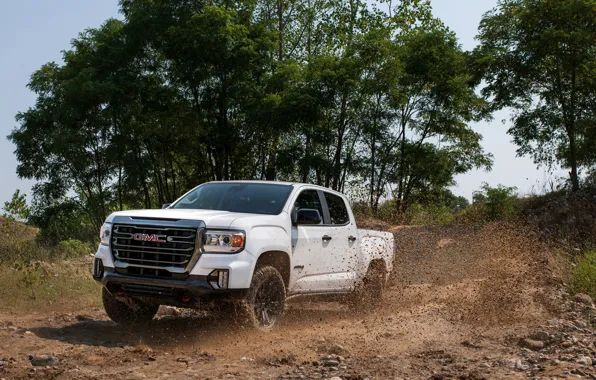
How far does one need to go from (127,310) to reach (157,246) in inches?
53.3

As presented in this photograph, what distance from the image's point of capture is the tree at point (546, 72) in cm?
2423

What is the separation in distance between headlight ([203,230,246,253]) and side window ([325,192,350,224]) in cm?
241

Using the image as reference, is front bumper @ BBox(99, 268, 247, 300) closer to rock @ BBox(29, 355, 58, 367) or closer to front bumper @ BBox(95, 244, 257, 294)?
front bumper @ BBox(95, 244, 257, 294)

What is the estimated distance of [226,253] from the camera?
6918 mm

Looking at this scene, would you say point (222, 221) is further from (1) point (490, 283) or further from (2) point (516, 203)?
(2) point (516, 203)

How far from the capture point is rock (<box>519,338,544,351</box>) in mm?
7066

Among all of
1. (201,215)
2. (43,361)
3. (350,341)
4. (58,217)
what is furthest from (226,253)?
(58,217)

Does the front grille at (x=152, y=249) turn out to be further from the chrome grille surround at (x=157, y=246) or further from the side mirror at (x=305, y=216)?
the side mirror at (x=305, y=216)

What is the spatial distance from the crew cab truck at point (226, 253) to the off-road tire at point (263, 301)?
1cm

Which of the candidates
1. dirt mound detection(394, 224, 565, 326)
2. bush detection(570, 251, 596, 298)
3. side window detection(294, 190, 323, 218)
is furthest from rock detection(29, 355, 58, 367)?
bush detection(570, 251, 596, 298)

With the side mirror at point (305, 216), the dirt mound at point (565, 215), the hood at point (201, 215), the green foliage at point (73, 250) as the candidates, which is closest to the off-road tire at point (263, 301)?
the hood at point (201, 215)

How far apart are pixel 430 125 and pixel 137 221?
2064cm

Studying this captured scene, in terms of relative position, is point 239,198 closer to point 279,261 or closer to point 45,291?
point 279,261

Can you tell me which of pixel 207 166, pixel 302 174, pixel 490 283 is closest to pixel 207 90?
pixel 207 166
